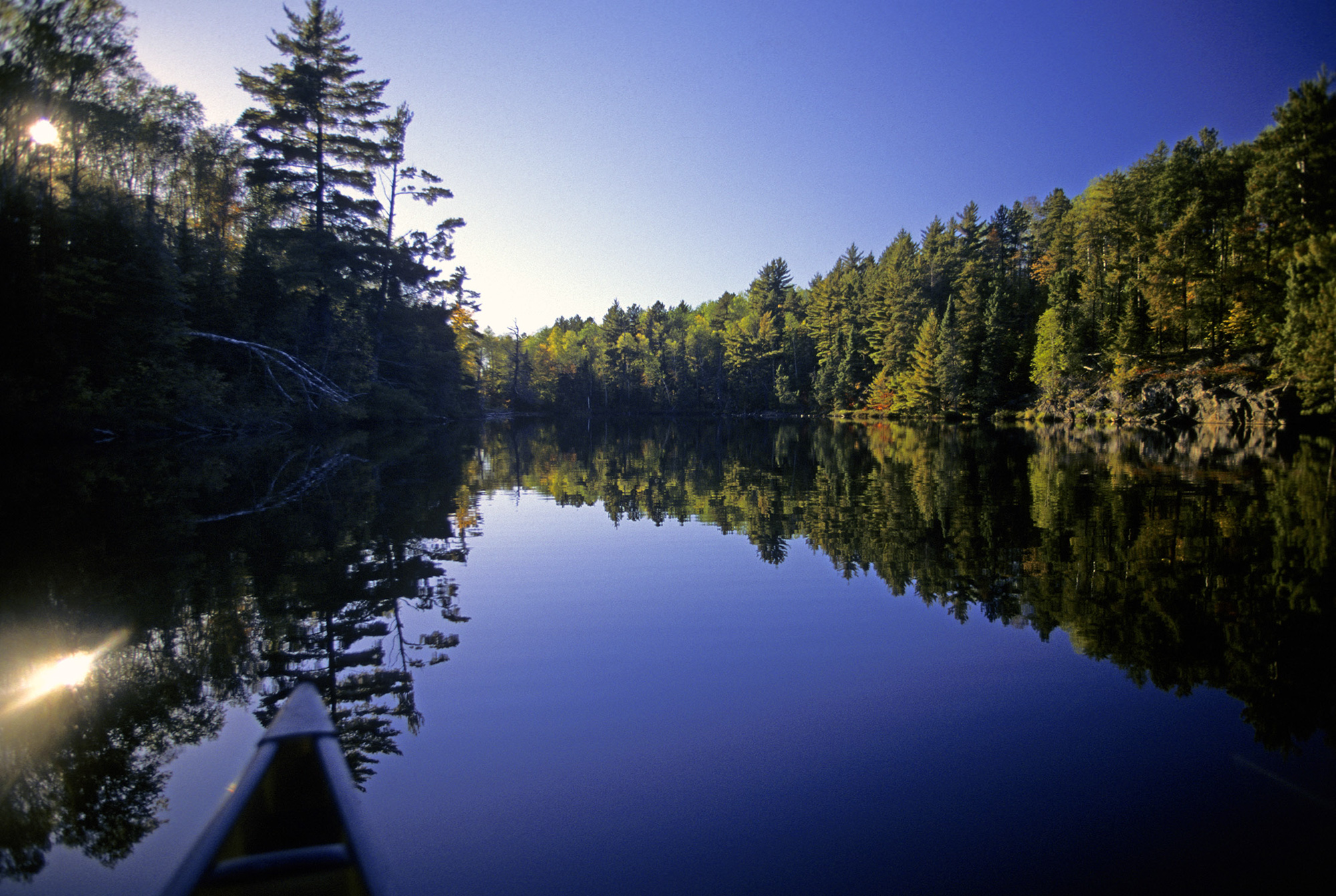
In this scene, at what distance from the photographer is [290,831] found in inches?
82.5

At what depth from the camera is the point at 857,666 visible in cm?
453

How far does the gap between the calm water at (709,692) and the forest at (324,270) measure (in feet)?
44.9

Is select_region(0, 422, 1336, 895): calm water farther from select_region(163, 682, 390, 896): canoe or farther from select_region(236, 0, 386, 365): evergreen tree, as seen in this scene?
select_region(236, 0, 386, 365): evergreen tree

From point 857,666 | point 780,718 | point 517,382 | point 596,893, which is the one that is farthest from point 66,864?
point 517,382

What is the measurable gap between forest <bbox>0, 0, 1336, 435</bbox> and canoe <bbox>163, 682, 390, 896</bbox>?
69.1 feet

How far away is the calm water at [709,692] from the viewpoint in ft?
8.55

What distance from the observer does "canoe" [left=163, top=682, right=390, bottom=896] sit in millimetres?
1715

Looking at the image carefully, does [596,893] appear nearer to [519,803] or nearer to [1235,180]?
[519,803]

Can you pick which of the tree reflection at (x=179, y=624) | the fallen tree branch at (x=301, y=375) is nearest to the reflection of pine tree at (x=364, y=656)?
the tree reflection at (x=179, y=624)

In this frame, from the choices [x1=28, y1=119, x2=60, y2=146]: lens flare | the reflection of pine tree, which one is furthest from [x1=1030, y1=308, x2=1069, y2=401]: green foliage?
[x1=28, y1=119, x2=60, y2=146]: lens flare

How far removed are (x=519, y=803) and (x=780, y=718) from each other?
1.66 metres

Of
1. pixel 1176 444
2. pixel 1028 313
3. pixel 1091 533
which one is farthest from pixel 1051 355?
pixel 1091 533

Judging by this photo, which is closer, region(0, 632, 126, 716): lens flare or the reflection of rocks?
region(0, 632, 126, 716): lens flare

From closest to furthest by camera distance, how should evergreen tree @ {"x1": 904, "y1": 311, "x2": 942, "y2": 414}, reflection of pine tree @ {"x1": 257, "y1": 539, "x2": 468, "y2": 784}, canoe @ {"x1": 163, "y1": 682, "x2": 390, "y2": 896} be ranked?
canoe @ {"x1": 163, "y1": 682, "x2": 390, "y2": 896} → reflection of pine tree @ {"x1": 257, "y1": 539, "x2": 468, "y2": 784} → evergreen tree @ {"x1": 904, "y1": 311, "x2": 942, "y2": 414}
